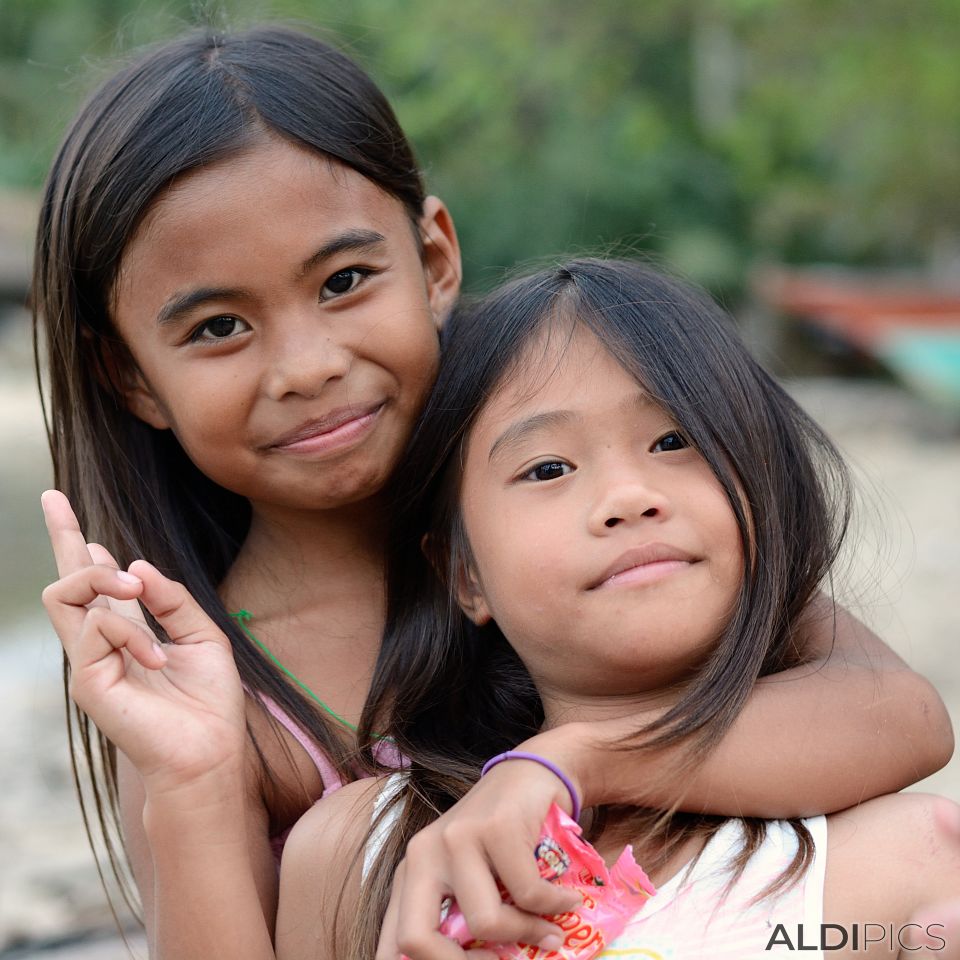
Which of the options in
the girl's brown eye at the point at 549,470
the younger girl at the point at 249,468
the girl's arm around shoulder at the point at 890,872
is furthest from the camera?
the girl's brown eye at the point at 549,470

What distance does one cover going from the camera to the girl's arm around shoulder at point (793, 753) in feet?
5.51

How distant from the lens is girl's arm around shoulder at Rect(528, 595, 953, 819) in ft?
5.51

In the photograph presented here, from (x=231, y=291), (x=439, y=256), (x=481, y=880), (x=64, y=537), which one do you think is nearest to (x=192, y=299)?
(x=231, y=291)

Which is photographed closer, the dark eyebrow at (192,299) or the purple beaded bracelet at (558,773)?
the purple beaded bracelet at (558,773)

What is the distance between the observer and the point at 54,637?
7613 mm

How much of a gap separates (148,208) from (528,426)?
652 millimetres

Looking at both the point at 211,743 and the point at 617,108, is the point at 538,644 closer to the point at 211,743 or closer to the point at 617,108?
the point at 211,743

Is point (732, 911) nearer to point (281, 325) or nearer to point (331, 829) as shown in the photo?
point (331, 829)

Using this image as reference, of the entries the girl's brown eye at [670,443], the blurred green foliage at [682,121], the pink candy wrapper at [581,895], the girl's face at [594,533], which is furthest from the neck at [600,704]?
the blurred green foliage at [682,121]

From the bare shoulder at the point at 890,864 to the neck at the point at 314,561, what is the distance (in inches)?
35.4

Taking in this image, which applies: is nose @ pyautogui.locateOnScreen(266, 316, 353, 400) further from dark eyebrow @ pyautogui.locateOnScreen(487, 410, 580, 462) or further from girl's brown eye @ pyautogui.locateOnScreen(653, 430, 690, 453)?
girl's brown eye @ pyautogui.locateOnScreen(653, 430, 690, 453)

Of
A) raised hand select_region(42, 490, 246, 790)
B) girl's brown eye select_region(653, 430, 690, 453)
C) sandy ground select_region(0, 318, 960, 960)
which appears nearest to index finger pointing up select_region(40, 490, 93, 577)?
raised hand select_region(42, 490, 246, 790)

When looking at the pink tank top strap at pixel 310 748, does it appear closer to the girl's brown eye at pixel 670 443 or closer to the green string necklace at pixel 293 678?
the green string necklace at pixel 293 678

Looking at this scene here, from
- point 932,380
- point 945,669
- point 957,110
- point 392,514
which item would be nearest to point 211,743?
point 392,514
